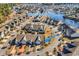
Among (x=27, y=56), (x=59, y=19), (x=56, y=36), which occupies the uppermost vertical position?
(x=59, y=19)

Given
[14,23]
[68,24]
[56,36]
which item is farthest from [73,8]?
[14,23]

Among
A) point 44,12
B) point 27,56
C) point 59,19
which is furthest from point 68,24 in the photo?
point 27,56

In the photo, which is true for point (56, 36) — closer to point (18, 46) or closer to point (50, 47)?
point (50, 47)

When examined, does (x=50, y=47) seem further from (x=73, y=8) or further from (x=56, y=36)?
(x=73, y=8)

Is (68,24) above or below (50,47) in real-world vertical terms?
above

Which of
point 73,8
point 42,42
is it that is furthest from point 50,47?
point 73,8

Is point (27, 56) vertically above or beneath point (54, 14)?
beneath
